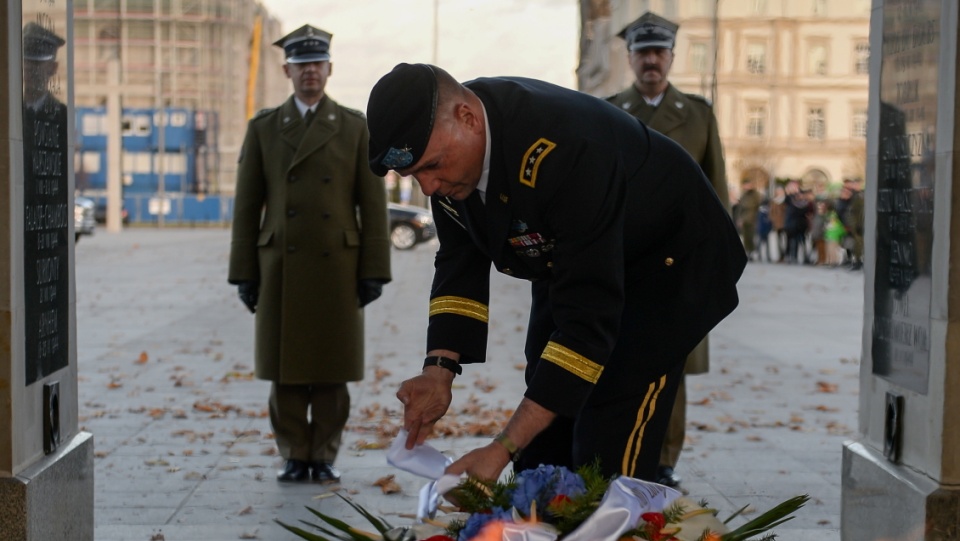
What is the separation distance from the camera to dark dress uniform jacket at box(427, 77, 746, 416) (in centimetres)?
299

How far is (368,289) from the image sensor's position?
6598 millimetres

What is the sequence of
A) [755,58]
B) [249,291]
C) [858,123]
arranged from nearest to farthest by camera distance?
[249,291]
[755,58]
[858,123]

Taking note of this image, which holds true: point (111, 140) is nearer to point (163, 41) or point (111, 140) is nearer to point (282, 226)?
point (282, 226)

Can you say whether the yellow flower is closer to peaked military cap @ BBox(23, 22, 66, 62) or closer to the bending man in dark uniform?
the bending man in dark uniform

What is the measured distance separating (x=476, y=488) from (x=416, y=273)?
70.0 ft

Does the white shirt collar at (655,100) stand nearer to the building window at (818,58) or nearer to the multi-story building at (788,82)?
the multi-story building at (788,82)

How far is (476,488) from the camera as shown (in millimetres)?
2682

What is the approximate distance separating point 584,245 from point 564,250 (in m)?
0.05

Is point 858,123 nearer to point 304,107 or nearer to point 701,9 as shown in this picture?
point 701,9

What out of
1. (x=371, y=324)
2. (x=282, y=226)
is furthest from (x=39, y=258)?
(x=371, y=324)

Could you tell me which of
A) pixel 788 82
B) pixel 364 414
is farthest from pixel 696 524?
pixel 788 82

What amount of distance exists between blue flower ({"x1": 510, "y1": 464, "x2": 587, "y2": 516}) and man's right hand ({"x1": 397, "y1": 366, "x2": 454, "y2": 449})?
19.7 inches

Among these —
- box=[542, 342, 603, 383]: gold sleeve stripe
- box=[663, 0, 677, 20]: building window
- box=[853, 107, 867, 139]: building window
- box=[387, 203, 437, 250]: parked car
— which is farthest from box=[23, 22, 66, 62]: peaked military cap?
box=[853, 107, 867, 139]: building window

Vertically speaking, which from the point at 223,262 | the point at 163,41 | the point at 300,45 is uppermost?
the point at 163,41
